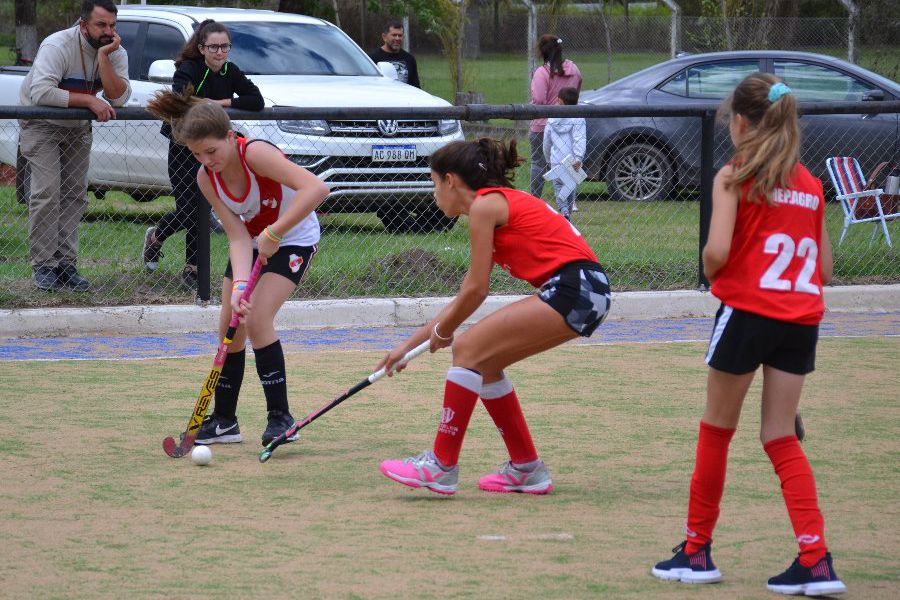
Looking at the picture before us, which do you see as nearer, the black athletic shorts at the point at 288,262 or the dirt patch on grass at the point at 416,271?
the black athletic shorts at the point at 288,262

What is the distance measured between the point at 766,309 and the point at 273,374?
268cm

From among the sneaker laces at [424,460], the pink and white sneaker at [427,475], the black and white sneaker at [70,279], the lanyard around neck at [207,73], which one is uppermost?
the lanyard around neck at [207,73]

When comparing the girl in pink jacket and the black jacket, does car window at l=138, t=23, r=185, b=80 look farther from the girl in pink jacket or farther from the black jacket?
the girl in pink jacket

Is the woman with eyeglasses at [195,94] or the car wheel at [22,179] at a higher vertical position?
the woman with eyeglasses at [195,94]

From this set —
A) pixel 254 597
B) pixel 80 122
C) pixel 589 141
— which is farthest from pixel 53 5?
pixel 254 597

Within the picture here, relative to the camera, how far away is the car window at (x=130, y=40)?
1222 cm

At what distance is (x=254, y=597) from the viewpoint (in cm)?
400

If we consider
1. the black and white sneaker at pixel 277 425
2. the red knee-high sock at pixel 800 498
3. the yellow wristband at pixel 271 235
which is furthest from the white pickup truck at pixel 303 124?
the red knee-high sock at pixel 800 498

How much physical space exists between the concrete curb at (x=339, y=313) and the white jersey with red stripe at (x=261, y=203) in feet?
9.98

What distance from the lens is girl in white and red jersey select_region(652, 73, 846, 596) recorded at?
13.2ft

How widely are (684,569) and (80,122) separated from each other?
624 centimetres

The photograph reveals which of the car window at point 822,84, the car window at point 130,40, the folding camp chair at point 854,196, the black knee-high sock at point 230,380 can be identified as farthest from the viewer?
the car window at point 822,84

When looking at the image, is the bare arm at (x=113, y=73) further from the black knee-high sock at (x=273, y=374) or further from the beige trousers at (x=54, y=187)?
the black knee-high sock at (x=273, y=374)

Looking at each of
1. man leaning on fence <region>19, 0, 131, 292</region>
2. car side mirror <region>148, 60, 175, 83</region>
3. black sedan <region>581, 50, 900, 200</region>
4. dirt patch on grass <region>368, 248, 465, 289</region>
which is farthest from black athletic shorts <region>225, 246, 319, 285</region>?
black sedan <region>581, 50, 900, 200</region>
